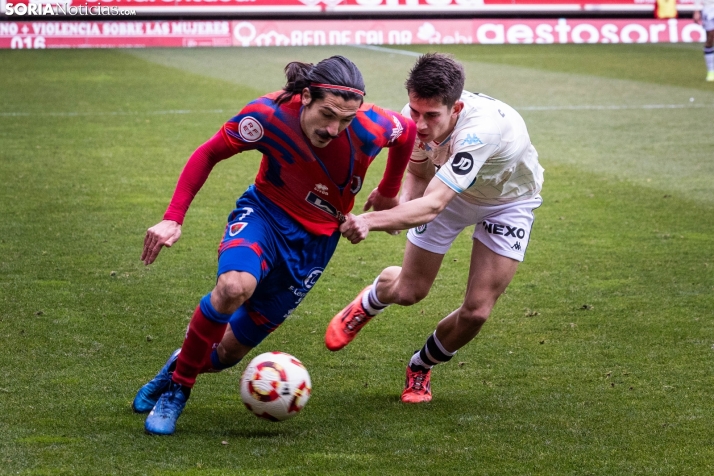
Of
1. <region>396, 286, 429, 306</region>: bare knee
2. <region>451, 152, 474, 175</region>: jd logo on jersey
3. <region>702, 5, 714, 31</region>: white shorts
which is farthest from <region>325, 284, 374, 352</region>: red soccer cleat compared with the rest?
<region>702, 5, 714, 31</region>: white shorts

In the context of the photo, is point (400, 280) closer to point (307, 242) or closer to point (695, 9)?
point (307, 242)

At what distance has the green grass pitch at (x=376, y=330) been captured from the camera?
14.9 ft

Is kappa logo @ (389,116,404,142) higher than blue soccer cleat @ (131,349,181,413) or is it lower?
higher

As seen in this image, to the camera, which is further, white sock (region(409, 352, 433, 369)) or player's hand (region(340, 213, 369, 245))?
white sock (region(409, 352, 433, 369))

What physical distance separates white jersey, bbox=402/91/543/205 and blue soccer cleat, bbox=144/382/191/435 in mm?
1625

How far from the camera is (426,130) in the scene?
4977 millimetres

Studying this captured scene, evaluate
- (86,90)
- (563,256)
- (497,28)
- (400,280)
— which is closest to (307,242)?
(400,280)

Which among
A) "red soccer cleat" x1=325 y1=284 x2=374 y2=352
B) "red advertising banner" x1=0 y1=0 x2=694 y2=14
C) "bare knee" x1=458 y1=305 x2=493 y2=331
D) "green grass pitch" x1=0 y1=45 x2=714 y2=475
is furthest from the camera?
"red advertising banner" x1=0 y1=0 x2=694 y2=14

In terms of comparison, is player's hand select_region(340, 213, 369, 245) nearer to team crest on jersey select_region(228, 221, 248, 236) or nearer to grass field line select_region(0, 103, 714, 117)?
team crest on jersey select_region(228, 221, 248, 236)

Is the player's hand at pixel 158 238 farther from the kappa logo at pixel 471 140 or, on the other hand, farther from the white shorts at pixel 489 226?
the white shorts at pixel 489 226

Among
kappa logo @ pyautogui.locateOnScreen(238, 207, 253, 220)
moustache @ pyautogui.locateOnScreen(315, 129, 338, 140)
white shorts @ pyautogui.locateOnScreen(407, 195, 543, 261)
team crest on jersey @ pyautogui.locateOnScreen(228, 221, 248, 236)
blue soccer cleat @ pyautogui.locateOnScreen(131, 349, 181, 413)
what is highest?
moustache @ pyautogui.locateOnScreen(315, 129, 338, 140)

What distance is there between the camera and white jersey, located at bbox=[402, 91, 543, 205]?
4.79 m

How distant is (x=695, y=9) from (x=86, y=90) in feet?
55.3

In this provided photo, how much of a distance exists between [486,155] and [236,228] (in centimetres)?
129
